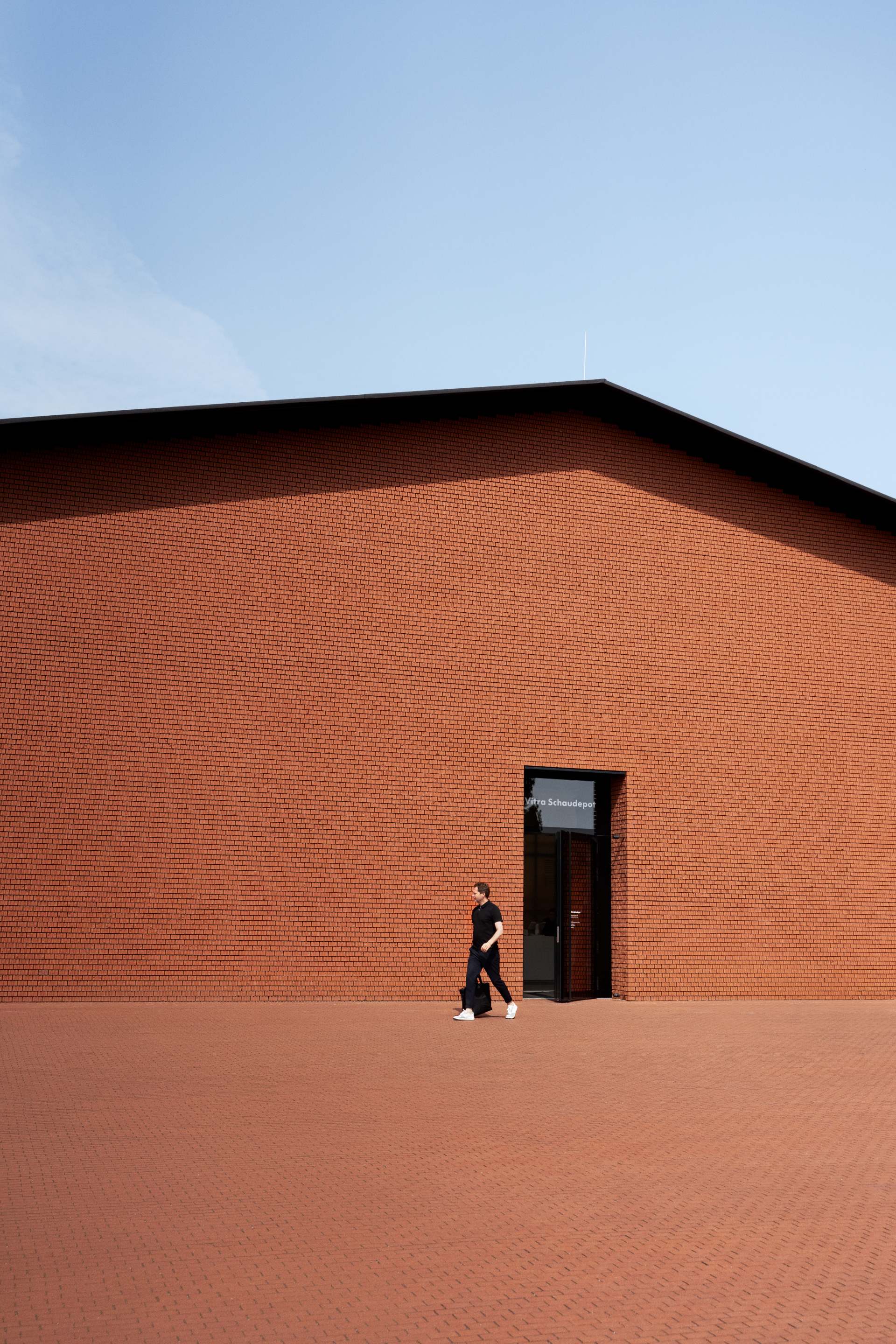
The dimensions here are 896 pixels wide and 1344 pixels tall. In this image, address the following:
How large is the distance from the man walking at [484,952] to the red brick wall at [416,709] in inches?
74.1

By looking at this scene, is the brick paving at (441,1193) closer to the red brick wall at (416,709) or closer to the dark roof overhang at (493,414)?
the red brick wall at (416,709)

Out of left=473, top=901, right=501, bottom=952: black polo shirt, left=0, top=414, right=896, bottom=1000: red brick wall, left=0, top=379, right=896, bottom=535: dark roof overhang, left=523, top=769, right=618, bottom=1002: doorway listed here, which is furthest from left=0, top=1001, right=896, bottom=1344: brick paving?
left=0, top=379, right=896, bottom=535: dark roof overhang

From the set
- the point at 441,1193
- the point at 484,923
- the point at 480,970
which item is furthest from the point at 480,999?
the point at 441,1193

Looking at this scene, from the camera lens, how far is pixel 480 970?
520 inches

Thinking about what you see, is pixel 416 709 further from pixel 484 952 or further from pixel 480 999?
pixel 480 999

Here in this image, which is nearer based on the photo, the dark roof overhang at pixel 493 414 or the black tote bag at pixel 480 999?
the black tote bag at pixel 480 999

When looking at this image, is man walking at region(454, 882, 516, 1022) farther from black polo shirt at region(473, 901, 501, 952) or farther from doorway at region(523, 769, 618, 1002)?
doorway at region(523, 769, 618, 1002)

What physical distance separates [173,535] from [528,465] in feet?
16.8

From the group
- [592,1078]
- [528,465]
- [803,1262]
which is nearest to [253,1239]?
[803,1262]

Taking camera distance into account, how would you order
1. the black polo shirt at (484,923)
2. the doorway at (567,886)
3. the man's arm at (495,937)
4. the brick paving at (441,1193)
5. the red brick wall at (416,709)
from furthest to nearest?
the doorway at (567,886) → the red brick wall at (416,709) → the black polo shirt at (484,923) → the man's arm at (495,937) → the brick paving at (441,1193)

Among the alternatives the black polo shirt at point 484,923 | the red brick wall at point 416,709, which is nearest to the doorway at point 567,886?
the red brick wall at point 416,709

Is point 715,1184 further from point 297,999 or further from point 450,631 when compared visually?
point 450,631

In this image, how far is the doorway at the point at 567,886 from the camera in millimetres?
15922

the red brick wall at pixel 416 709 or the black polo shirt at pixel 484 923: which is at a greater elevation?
the red brick wall at pixel 416 709
